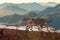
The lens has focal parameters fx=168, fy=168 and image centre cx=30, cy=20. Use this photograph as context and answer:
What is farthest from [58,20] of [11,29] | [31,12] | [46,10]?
[11,29]

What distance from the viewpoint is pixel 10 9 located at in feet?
16.7

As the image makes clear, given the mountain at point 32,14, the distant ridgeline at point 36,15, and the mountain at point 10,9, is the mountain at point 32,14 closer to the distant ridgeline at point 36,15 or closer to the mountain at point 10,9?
the distant ridgeline at point 36,15

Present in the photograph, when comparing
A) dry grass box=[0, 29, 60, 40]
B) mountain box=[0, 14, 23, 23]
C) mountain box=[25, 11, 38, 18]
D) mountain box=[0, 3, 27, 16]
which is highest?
mountain box=[0, 3, 27, 16]

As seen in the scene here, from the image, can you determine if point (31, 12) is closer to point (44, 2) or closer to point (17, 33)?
point (44, 2)

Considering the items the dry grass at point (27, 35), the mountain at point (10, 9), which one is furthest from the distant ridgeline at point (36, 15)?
the dry grass at point (27, 35)

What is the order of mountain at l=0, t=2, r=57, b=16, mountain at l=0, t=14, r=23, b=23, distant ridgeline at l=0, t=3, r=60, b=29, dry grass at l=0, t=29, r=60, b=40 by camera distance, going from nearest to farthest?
1. dry grass at l=0, t=29, r=60, b=40
2. distant ridgeline at l=0, t=3, r=60, b=29
3. mountain at l=0, t=14, r=23, b=23
4. mountain at l=0, t=2, r=57, b=16

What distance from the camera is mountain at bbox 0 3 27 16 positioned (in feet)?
16.5

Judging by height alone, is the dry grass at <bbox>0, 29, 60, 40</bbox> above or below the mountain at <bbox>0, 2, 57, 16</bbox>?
below

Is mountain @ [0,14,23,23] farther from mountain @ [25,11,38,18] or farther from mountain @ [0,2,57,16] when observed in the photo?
mountain @ [25,11,38,18]

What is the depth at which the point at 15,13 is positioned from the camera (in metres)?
5.01

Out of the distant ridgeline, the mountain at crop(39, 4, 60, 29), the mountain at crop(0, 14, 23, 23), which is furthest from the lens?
the mountain at crop(0, 14, 23, 23)

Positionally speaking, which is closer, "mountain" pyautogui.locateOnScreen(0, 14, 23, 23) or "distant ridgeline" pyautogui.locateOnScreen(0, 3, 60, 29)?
"distant ridgeline" pyautogui.locateOnScreen(0, 3, 60, 29)

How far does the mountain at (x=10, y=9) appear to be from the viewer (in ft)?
16.5

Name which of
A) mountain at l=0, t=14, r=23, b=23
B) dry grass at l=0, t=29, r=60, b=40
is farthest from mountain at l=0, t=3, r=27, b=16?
dry grass at l=0, t=29, r=60, b=40
